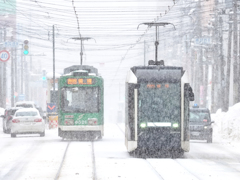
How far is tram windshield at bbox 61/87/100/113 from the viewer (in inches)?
1096

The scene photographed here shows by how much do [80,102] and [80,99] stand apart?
13 cm

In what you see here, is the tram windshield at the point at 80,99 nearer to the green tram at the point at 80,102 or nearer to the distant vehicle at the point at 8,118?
the green tram at the point at 80,102

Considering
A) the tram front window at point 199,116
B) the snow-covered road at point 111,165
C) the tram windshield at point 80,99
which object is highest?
the tram windshield at point 80,99

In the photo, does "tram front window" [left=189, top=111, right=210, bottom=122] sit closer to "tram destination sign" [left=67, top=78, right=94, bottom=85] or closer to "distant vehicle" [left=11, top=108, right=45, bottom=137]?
"tram destination sign" [left=67, top=78, right=94, bottom=85]

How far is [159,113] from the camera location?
62.6 feet

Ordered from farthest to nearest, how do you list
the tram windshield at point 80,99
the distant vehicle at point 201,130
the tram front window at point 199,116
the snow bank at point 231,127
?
the snow bank at point 231,127, the tram front window at point 199,116, the distant vehicle at point 201,130, the tram windshield at point 80,99

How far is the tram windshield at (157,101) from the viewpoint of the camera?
1903cm

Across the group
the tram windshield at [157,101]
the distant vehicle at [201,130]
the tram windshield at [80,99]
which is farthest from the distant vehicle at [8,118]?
the tram windshield at [157,101]

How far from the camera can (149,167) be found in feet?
53.6

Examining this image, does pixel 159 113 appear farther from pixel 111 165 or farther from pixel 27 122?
pixel 27 122

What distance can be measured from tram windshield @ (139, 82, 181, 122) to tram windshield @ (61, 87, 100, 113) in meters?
9.14

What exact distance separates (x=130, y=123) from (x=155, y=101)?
3.33 feet

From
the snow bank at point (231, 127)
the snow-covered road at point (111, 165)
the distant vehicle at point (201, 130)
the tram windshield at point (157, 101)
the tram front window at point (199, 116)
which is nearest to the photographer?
the snow-covered road at point (111, 165)

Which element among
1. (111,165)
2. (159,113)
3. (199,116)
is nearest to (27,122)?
(199,116)
